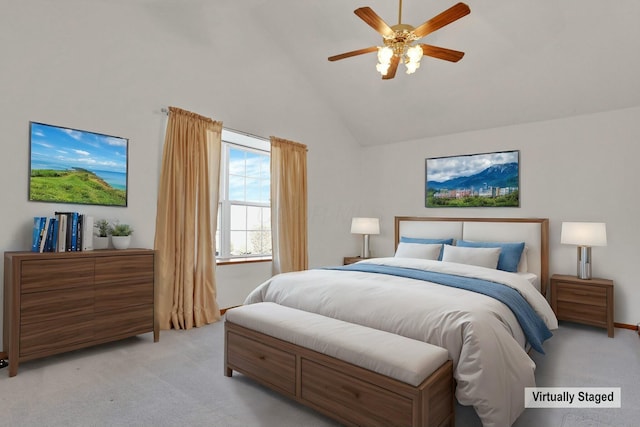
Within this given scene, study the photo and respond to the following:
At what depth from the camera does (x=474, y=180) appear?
187 inches

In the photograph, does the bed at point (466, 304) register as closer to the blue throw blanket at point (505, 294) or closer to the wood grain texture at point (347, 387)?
the blue throw blanket at point (505, 294)

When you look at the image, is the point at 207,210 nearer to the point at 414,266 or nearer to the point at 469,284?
the point at 414,266

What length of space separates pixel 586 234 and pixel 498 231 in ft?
2.99

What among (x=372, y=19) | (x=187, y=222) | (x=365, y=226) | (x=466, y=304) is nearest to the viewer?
(x=466, y=304)

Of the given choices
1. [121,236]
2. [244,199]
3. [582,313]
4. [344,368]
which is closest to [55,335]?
[121,236]

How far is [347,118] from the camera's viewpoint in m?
5.50

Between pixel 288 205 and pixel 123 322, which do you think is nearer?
pixel 123 322

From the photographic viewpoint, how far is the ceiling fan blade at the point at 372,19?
7.77ft

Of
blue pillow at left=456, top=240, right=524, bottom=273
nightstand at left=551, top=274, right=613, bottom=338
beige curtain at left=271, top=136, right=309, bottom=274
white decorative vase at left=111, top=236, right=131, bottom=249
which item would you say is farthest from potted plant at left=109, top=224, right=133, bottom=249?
nightstand at left=551, top=274, right=613, bottom=338

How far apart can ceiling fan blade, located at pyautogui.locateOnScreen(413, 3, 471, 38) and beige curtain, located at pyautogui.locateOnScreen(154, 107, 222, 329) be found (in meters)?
2.29

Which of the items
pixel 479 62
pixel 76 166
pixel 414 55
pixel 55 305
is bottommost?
pixel 55 305

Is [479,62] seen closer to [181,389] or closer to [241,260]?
[241,260]

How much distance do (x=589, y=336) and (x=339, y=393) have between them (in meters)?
3.00

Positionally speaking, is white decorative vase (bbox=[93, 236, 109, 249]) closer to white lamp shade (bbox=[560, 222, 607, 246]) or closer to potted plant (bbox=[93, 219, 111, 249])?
potted plant (bbox=[93, 219, 111, 249])
